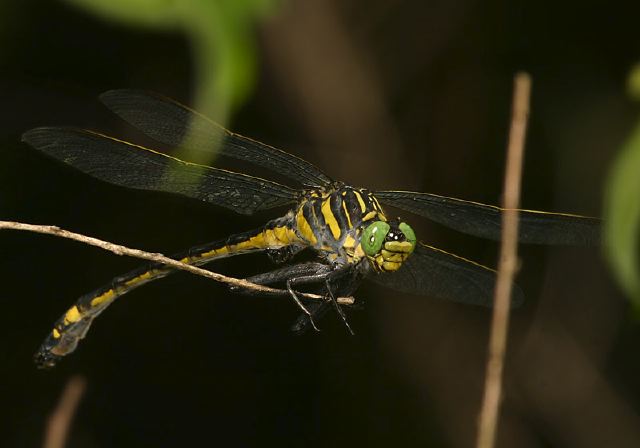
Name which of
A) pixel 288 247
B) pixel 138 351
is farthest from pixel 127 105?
pixel 138 351

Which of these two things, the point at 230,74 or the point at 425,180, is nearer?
the point at 230,74

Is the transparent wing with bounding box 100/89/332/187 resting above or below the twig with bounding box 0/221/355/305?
above

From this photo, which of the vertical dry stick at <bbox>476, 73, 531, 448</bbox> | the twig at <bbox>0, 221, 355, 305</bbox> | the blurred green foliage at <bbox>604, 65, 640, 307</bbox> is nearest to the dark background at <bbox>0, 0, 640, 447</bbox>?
the twig at <bbox>0, 221, 355, 305</bbox>

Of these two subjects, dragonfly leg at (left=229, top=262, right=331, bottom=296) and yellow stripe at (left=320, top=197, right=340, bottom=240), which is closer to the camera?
dragonfly leg at (left=229, top=262, right=331, bottom=296)

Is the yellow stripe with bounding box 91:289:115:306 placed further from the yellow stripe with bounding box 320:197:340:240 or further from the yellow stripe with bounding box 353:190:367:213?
the yellow stripe with bounding box 353:190:367:213

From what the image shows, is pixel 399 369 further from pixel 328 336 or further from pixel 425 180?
pixel 425 180

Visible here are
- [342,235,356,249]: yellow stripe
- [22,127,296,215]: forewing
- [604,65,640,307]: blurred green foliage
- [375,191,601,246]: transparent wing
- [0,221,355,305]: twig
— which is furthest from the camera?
[375,191,601,246]: transparent wing

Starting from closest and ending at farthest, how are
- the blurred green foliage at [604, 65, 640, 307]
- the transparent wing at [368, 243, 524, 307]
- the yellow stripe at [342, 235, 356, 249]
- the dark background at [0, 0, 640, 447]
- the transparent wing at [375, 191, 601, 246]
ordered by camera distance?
the blurred green foliage at [604, 65, 640, 307], the yellow stripe at [342, 235, 356, 249], the transparent wing at [375, 191, 601, 246], the transparent wing at [368, 243, 524, 307], the dark background at [0, 0, 640, 447]

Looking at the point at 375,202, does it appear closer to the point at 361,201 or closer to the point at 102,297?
the point at 361,201
